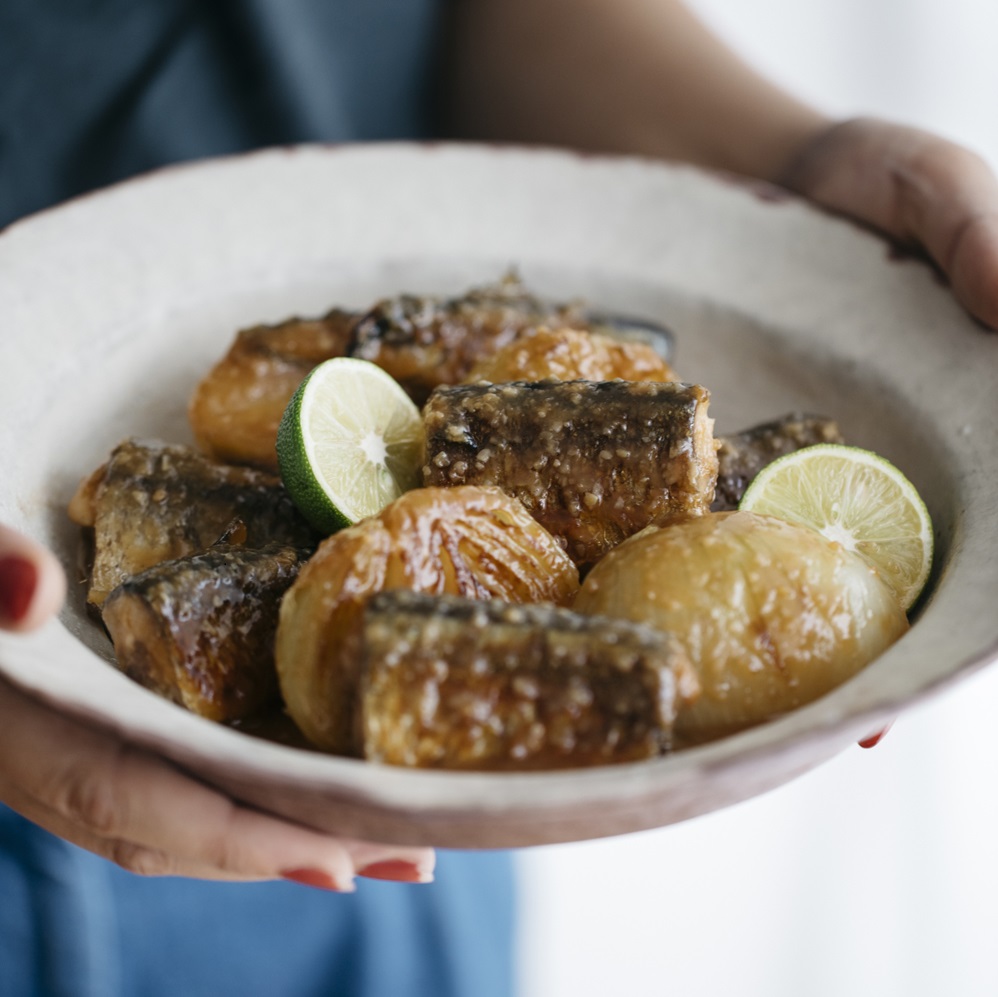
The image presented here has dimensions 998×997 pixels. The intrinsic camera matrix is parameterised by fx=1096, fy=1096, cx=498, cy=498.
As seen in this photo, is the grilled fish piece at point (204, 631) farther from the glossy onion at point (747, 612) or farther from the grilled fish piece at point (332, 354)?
the grilled fish piece at point (332, 354)

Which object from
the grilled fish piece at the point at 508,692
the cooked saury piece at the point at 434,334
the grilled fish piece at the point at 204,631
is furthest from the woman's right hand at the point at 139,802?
the cooked saury piece at the point at 434,334

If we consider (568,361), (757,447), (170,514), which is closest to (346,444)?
A: (170,514)

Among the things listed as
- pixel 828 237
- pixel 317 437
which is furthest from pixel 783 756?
pixel 828 237

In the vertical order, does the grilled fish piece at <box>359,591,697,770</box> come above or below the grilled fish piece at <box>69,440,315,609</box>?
above

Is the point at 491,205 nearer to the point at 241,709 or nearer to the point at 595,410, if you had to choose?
the point at 595,410

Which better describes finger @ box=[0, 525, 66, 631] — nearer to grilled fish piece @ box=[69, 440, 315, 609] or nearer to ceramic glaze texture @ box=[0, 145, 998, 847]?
ceramic glaze texture @ box=[0, 145, 998, 847]

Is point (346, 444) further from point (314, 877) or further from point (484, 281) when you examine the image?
point (484, 281)

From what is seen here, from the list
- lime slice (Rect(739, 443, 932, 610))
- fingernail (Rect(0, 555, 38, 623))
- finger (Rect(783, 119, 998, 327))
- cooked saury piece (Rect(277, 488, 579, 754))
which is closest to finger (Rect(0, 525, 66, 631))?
A: fingernail (Rect(0, 555, 38, 623))
